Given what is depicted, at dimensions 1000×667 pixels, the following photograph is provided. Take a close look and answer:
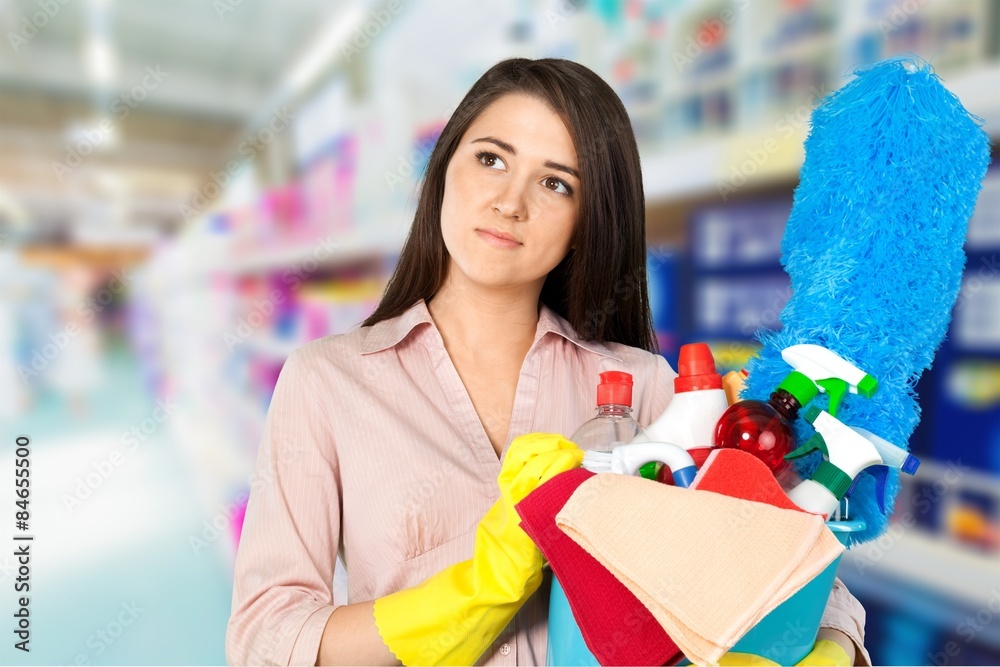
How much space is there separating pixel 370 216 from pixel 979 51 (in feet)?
5.34

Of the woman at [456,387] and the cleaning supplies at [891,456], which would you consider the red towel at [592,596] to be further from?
the cleaning supplies at [891,456]

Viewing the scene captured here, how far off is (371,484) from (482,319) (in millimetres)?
305

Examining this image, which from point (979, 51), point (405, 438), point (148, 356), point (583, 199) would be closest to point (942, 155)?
point (583, 199)

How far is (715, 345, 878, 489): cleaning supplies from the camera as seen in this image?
77 centimetres

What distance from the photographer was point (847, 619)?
948 mm

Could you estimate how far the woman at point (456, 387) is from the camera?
95cm

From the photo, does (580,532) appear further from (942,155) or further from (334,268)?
(334,268)

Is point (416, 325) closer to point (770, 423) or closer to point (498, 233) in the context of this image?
point (498, 233)

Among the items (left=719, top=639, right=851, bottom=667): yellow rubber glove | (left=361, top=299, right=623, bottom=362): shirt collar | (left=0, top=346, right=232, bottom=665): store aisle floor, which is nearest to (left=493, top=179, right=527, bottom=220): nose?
(left=361, top=299, right=623, bottom=362): shirt collar

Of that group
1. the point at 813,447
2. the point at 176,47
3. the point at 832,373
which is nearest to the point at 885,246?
the point at 832,373

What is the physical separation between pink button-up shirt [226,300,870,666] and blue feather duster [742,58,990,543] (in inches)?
11.3

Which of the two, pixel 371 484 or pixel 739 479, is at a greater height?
pixel 739 479

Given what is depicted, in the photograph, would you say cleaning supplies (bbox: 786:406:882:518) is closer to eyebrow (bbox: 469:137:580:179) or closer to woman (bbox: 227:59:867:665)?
woman (bbox: 227:59:867:665)

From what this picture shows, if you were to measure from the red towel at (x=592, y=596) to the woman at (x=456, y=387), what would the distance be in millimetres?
127
